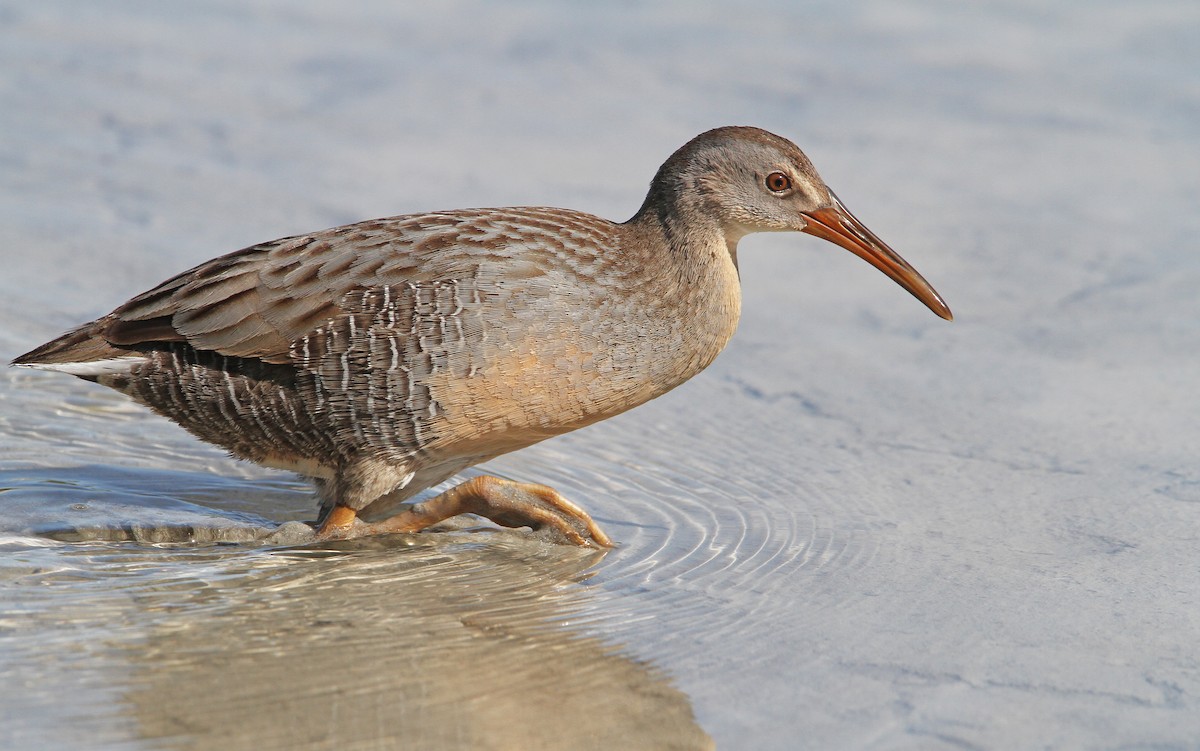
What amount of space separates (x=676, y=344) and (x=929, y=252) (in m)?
3.32

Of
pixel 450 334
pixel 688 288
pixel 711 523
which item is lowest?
pixel 711 523

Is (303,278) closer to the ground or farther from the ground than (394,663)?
farther from the ground

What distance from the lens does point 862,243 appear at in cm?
655

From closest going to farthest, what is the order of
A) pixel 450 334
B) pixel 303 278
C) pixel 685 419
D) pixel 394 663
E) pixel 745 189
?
pixel 394 663 < pixel 450 334 < pixel 303 278 < pixel 745 189 < pixel 685 419

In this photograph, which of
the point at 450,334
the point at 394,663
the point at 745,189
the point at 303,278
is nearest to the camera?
the point at 394,663

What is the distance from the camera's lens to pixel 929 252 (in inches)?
353

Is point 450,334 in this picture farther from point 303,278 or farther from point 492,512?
point 492,512

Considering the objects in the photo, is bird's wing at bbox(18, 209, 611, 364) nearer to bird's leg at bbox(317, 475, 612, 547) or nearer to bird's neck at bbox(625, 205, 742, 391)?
bird's neck at bbox(625, 205, 742, 391)

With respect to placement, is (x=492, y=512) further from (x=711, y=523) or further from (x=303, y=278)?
(x=303, y=278)

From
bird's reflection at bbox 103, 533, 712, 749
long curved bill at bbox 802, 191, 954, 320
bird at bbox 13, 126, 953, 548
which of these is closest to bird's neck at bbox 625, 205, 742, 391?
bird at bbox 13, 126, 953, 548

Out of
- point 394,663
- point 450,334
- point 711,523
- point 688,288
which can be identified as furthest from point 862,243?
point 394,663

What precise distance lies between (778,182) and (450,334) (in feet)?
4.84

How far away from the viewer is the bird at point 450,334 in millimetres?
5867

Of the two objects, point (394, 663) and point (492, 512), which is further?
point (492, 512)
